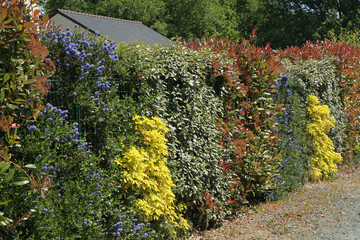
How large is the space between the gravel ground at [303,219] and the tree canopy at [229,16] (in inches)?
987

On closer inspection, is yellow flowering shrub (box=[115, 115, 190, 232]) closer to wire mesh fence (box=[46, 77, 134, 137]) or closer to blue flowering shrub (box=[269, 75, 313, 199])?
wire mesh fence (box=[46, 77, 134, 137])

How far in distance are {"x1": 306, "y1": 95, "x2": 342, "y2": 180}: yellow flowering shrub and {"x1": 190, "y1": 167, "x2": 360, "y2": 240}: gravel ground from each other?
722 mm

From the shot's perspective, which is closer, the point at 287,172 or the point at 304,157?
the point at 287,172

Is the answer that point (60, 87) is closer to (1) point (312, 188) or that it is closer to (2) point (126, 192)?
(2) point (126, 192)

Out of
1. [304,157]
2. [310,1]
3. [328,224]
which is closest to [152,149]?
[328,224]

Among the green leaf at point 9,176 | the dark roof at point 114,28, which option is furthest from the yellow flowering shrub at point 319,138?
the dark roof at point 114,28

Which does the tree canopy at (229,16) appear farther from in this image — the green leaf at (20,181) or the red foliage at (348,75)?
the green leaf at (20,181)

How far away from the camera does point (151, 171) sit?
14.3 feet

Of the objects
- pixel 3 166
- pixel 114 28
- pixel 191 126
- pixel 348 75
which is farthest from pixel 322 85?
pixel 114 28

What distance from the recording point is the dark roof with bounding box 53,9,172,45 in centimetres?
1947

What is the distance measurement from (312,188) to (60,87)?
245 inches

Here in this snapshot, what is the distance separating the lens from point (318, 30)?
34781 mm

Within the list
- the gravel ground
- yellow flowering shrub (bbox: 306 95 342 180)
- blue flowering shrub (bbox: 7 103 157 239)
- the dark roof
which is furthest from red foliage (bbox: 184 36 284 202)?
the dark roof

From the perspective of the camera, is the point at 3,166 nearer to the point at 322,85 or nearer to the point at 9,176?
the point at 9,176
